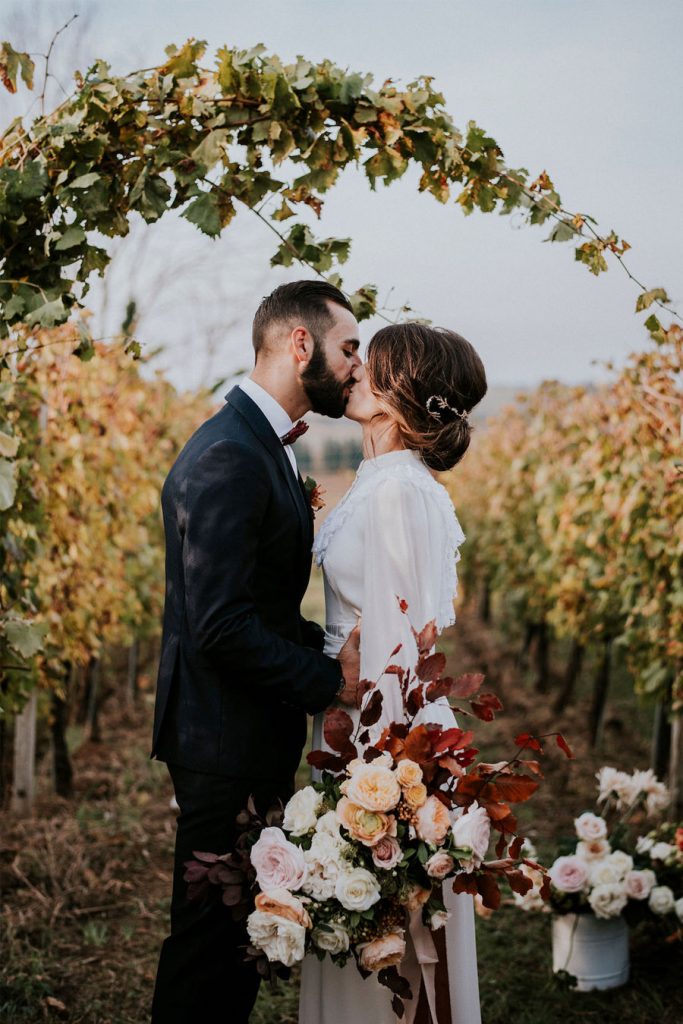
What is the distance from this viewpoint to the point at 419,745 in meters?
2.22

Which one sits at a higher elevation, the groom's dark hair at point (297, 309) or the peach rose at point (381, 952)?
the groom's dark hair at point (297, 309)

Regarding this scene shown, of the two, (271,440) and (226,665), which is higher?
(271,440)

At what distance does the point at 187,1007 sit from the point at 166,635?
0.98m

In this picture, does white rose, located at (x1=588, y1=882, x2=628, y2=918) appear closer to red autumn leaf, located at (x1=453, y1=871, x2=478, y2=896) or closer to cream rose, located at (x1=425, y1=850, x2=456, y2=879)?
red autumn leaf, located at (x1=453, y1=871, x2=478, y2=896)

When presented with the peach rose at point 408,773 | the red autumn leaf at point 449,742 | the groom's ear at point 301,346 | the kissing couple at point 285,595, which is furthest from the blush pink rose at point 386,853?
the groom's ear at point 301,346

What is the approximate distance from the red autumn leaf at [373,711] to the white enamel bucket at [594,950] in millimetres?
1958

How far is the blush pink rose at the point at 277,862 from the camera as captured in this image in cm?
216

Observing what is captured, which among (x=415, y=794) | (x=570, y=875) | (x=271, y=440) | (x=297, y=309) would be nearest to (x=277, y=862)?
(x=415, y=794)

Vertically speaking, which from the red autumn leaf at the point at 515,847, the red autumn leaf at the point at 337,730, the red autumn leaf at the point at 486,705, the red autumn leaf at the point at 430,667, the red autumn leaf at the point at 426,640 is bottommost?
the red autumn leaf at the point at 515,847

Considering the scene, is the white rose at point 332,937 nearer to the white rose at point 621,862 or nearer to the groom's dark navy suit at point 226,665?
the groom's dark navy suit at point 226,665

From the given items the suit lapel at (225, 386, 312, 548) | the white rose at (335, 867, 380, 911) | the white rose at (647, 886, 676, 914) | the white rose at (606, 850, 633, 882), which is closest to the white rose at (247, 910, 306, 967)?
the white rose at (335, 867, 380, 911)

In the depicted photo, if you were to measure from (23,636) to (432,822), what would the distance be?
1402 mm

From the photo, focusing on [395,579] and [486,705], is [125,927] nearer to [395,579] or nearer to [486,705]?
[395,579]

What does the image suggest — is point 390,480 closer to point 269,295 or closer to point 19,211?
point 269,295
